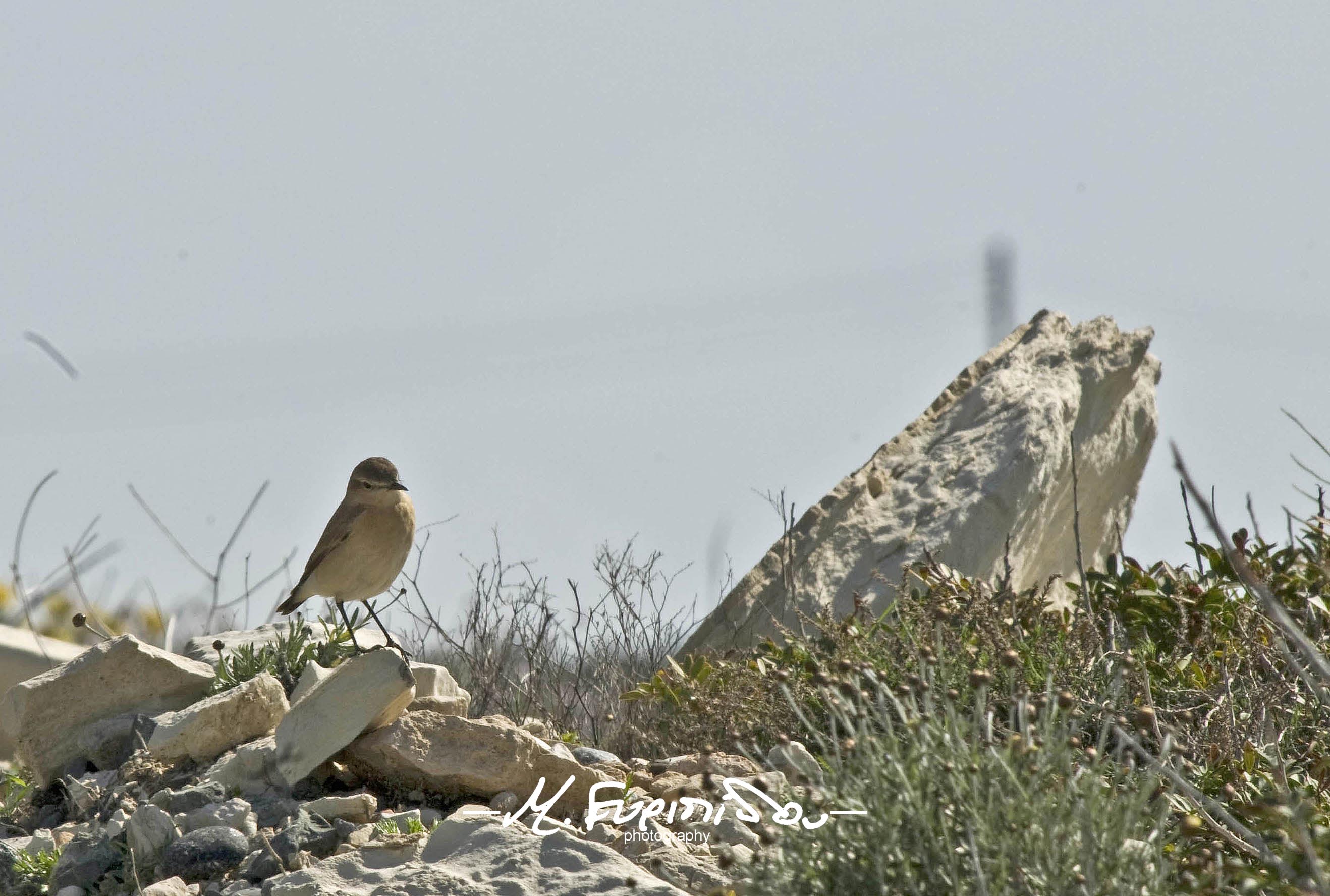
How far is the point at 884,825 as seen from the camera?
301cm

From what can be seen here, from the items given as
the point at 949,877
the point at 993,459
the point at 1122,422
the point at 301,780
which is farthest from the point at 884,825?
the point at 1122,422

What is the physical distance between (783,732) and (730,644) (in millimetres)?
2287

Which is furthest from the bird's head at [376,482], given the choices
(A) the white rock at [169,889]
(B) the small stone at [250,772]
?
(A) the white rock at [169,889]

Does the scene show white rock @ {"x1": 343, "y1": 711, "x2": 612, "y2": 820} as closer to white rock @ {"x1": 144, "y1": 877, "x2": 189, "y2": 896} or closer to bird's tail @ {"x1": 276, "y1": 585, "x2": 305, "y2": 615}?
white rock @ {"x1": 144, "y1": 877, "x2": 189, "y2": 896}

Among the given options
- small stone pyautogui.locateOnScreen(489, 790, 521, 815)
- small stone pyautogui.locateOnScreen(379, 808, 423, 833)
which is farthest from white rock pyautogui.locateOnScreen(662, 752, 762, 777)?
small stone pyautogui.locateOnScreen(379, 808, 423, 833)

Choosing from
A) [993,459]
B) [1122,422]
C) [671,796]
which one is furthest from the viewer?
[1122,422]

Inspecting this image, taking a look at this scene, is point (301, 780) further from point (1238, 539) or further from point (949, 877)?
point (1238, 539)

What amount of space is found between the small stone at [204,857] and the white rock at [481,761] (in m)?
0.64

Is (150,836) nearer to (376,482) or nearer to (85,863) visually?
(85,863)

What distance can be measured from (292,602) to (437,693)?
794 mm

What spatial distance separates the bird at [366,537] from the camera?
5465mm

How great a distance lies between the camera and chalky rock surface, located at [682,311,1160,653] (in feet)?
25.4

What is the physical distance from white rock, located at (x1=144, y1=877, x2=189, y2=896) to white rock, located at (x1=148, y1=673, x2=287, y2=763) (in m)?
0.96
